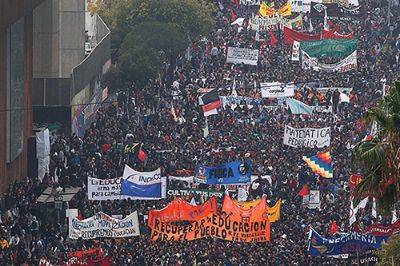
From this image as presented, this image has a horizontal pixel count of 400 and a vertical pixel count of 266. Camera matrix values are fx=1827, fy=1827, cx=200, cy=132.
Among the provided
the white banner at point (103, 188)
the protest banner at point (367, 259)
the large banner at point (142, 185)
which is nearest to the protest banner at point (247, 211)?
the protest banner at point (367, 259)

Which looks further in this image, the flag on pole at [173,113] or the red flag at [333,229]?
the flag on pole at [173,113]

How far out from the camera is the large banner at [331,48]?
66500 mm

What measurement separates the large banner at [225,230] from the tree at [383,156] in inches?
416

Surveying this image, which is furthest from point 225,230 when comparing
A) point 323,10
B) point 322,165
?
point 323,10

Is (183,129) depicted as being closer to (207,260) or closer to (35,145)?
(35,145)

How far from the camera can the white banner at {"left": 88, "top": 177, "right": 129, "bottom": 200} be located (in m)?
44.2

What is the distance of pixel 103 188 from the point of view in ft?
145

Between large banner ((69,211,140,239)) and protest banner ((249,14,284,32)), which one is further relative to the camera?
protest banner ((249,14,284,32))

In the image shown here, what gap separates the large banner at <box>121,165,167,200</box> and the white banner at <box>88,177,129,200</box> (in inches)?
6.0

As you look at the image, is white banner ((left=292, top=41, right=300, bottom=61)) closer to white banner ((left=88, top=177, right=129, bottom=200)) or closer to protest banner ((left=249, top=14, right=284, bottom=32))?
protest banner ((left=249, top=14, right=284, bottom=32))

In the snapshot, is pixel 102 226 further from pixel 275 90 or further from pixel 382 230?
pixel 275 90

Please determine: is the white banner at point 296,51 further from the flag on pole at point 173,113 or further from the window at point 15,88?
the window at point 15,88

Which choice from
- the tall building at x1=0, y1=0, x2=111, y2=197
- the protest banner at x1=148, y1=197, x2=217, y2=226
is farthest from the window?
the protest banner at x1=148, y1=197, x2=217, y2=226

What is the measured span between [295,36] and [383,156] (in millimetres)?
44132
